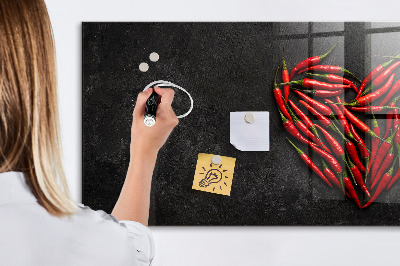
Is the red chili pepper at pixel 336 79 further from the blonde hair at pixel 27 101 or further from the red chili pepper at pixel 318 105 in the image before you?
the blonde hair at pixel 27 101

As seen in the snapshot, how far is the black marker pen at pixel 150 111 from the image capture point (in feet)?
2.78

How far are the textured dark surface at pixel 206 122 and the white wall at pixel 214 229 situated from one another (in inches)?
1.3

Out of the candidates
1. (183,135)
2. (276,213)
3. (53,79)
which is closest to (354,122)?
(276,213)

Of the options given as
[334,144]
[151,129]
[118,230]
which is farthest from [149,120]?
[334,144]

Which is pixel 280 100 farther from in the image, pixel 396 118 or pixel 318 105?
pixel 396 118

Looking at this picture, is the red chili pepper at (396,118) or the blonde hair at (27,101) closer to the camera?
the blonde hair at (27,101)

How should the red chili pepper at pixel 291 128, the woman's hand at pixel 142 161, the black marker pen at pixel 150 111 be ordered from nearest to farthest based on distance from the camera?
the woman's hand at pixel 142 161 → the black marker pen at pixel 150 111 → the red chili pepper at pixel 291 128

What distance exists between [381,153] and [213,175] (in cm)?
53

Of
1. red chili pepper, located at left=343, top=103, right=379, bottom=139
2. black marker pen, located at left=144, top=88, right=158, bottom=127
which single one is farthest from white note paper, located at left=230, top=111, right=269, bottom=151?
black marker pen, located at left=144, top=88, right=158, bottom=127

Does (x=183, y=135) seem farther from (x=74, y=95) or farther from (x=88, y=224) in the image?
(x=88, y=224)

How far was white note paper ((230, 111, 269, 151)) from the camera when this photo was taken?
52.2 inches

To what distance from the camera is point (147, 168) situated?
2.63ft

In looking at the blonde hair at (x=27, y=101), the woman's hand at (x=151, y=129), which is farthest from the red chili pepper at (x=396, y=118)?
the blonde hair at (x=27, y=101)

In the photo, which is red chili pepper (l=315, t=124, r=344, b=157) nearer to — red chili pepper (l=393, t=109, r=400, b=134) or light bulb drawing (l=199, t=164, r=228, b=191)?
red chili pepper (l=393, t=109, r=400, b=134)
